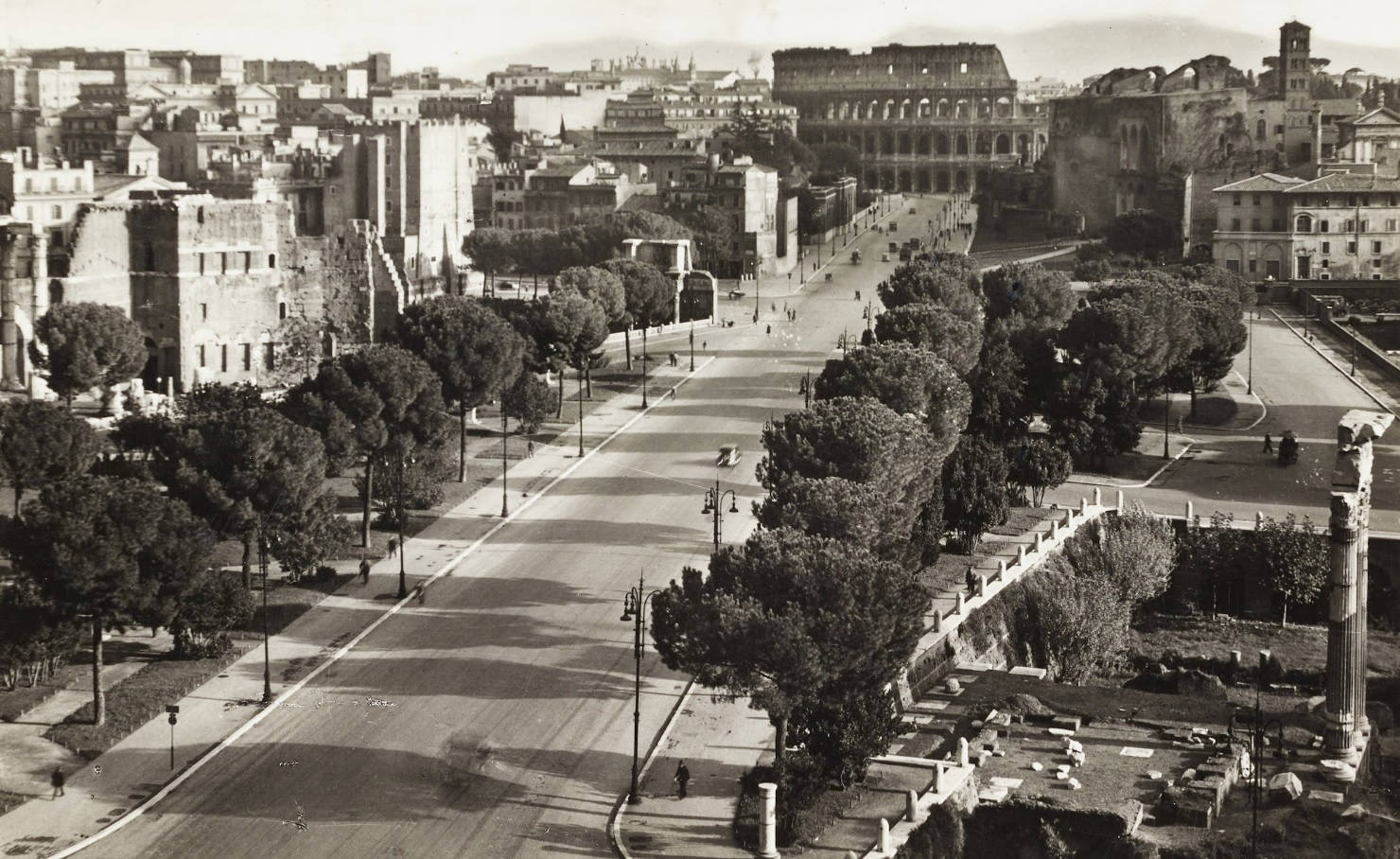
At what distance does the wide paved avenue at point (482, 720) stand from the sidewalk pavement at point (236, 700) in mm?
481

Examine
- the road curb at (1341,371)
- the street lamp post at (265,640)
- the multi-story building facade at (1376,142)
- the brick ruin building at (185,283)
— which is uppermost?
the multi-story building facade at (1376,142)

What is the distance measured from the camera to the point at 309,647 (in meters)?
44.6

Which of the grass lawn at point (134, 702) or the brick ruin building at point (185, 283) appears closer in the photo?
the grass lawn at point (134, 702)

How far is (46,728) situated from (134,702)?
75.3 inches

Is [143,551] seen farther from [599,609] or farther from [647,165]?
[647,165]

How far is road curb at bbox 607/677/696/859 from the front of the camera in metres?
33.8

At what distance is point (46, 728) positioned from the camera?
38.8 m

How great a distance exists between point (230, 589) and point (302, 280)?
4384 cm

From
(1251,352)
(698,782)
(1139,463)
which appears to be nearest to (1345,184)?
(1251,352)

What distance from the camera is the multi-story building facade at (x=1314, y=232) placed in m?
112

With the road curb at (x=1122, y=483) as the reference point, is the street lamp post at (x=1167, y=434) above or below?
above

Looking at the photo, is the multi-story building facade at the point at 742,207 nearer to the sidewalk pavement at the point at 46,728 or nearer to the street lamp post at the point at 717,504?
the street lamp post at the point at 717,504

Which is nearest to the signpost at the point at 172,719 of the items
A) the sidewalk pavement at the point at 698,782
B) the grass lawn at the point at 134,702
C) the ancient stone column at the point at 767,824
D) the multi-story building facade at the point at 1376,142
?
the grass lawn at the point at 134,702

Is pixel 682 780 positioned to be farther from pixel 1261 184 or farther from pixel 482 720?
pixel 1261 184
